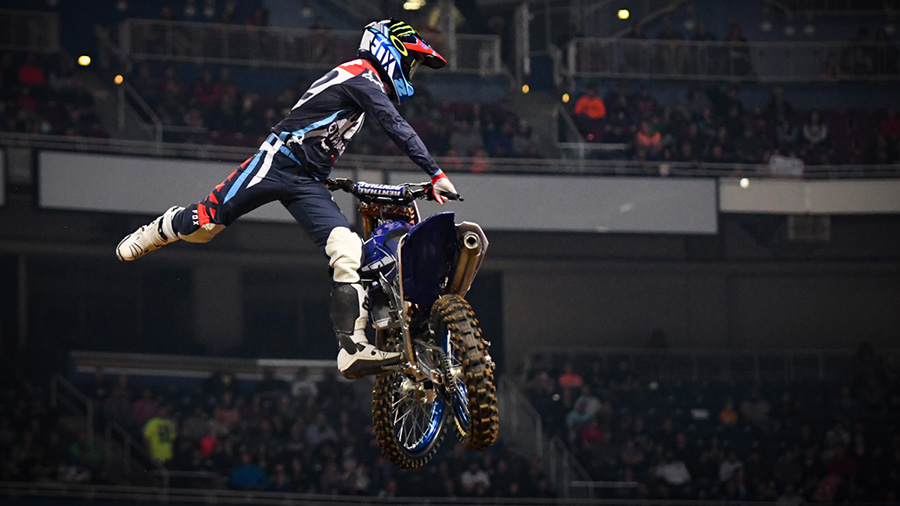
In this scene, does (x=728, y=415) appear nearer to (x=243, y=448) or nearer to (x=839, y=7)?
(x=243, y=448)

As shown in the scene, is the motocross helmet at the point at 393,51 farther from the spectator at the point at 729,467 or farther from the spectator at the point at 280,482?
the spectator at the point at 729,467

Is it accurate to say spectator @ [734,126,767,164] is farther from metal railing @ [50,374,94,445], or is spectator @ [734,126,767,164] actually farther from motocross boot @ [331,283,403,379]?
motocross boot @ [331,283,403,379]

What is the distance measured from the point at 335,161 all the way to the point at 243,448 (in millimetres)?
9423

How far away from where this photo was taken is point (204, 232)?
644 cm

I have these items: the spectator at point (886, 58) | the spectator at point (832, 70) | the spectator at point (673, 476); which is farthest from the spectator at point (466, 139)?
the spectator at point (886, 58)

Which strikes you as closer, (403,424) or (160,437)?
(403,424)

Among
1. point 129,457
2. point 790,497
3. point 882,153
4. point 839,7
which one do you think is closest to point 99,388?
point 129,457

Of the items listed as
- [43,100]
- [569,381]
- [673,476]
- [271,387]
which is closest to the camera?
[673,476]

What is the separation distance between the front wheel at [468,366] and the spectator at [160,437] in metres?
10.1

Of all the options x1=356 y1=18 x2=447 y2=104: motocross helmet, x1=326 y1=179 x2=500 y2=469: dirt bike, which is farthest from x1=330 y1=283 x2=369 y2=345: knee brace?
x1=356 y1=18 x2=447 y2=104: motocross helmet

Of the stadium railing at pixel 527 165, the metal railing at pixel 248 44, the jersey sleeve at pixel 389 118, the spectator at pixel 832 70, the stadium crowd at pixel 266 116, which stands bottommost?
the jersey sleeve at pixel 389 118

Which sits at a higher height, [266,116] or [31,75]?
[31,75]

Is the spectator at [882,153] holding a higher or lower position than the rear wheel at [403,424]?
higher

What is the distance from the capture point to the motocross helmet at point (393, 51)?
634 cm
